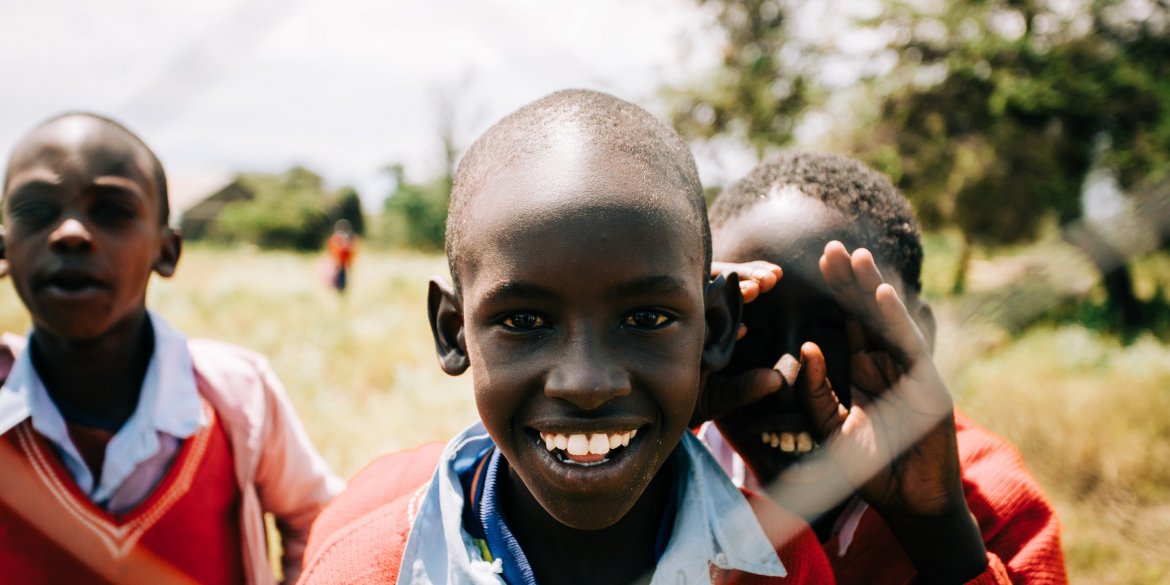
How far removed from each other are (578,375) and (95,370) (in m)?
1.26

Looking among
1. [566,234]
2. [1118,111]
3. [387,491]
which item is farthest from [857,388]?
[1118,111]

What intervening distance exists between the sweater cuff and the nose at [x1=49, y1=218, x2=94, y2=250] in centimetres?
172

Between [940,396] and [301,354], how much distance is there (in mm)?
6937

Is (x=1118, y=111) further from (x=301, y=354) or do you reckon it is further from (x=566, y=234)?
(x=566, y=234)

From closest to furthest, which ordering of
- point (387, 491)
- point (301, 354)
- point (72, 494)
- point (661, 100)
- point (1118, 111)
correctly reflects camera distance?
1. point (387, 491)
2. point (72, 494)
3. point (301, 354)
4. point (1118, 111)
5. point (661, 100)

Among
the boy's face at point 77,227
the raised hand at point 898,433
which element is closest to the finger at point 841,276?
the raised hand at point 898,433

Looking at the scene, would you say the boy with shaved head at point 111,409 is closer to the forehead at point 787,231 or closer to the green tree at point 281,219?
the forehead at point 787,231

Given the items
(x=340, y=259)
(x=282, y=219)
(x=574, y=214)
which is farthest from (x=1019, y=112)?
(x=282, y=219)

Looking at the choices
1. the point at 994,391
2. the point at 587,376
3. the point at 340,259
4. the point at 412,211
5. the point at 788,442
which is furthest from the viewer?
the point at 412,211

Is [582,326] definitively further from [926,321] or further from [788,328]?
[926,321]

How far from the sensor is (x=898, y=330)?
4.06 feet

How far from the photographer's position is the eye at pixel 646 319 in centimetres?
105

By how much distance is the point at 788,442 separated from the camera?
1365 millimetres

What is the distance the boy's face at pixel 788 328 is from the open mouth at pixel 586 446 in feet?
1.36
